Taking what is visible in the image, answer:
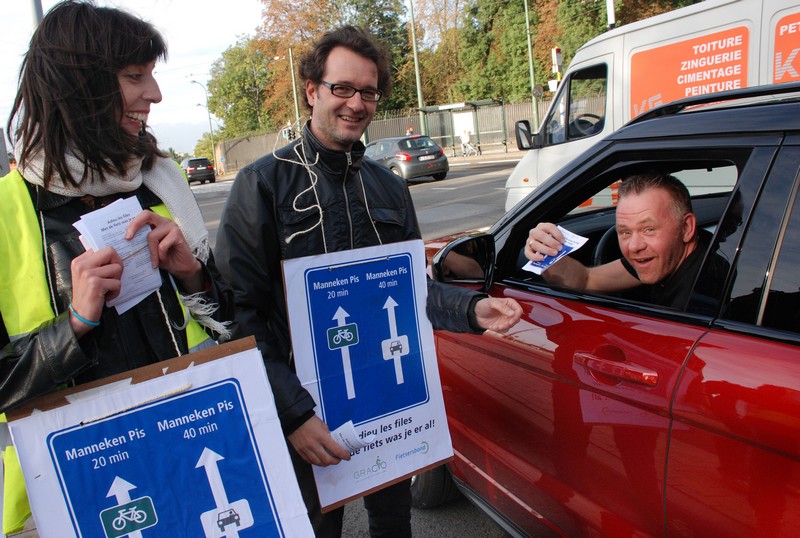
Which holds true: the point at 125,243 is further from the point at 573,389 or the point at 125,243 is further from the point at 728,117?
the point at 728,117

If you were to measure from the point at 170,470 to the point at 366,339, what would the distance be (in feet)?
2.36

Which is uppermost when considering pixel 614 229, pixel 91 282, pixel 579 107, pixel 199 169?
pixel 579 107

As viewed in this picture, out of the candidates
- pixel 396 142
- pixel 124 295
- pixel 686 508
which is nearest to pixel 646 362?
pixel 686 508

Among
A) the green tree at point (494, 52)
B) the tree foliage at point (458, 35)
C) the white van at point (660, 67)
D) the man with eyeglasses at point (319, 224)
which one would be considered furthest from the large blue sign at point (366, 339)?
the green tree at point (494, 52)

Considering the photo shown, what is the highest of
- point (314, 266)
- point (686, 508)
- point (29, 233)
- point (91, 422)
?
point (29, 233)

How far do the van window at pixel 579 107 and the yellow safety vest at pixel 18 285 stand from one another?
260 inches

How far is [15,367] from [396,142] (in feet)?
60.9

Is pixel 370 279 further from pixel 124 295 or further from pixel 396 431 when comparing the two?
pixel 124 295

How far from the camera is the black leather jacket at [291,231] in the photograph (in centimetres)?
178

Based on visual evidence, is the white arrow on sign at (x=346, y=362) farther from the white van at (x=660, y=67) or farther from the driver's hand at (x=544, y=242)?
the white van at (x=660, y=67)

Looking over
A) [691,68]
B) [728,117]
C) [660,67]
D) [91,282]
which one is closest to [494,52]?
[660,67]

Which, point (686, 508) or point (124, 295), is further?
point (686, 508)

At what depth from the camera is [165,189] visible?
1.49 meters

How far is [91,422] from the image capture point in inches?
48.9
